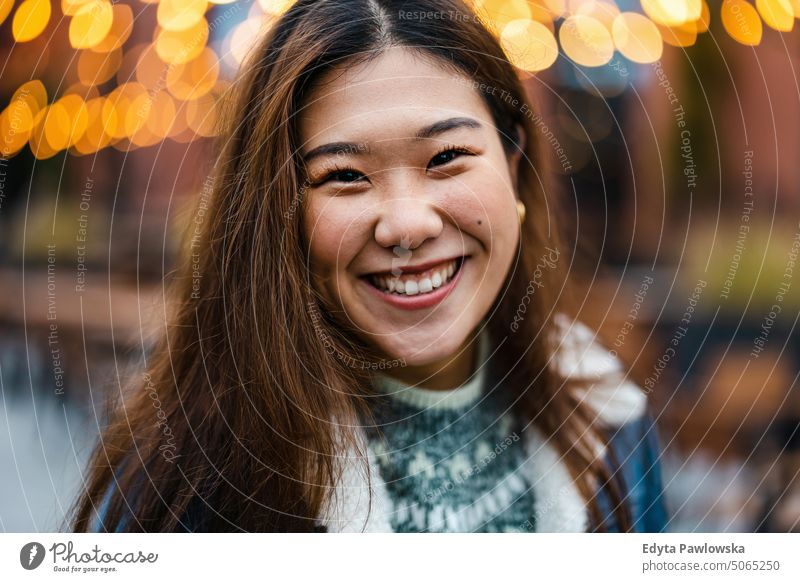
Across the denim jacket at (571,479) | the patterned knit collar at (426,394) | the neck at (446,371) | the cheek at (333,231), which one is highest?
the cheek at (333,231)

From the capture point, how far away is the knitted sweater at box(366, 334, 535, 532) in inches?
30.4

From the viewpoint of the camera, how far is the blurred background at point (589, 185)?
83cm

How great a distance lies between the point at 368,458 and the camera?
757 mm

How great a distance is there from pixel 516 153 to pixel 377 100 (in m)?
0.17

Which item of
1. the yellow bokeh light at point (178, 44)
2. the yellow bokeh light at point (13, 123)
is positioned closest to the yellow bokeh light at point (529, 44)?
the yellow bokeh light at point (178, 44)

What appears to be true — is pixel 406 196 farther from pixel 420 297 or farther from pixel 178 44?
pixel 178 44

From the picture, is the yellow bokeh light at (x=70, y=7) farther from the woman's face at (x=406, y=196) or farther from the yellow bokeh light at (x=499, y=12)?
the yellow bokeh light at (x=499, y=12)

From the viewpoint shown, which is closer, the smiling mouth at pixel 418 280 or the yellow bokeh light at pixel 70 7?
the smiling mouth at pixel 418 280

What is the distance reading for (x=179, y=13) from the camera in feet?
2.73

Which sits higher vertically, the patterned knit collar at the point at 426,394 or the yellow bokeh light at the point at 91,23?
the yellow bokeh light at the point at 91,23

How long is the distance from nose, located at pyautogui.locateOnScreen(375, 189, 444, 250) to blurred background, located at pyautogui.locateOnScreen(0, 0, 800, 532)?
0.19 m

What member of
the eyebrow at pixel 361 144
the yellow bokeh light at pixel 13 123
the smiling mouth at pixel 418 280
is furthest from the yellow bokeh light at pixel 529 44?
the yellow bokeh light at pixel 13 123
